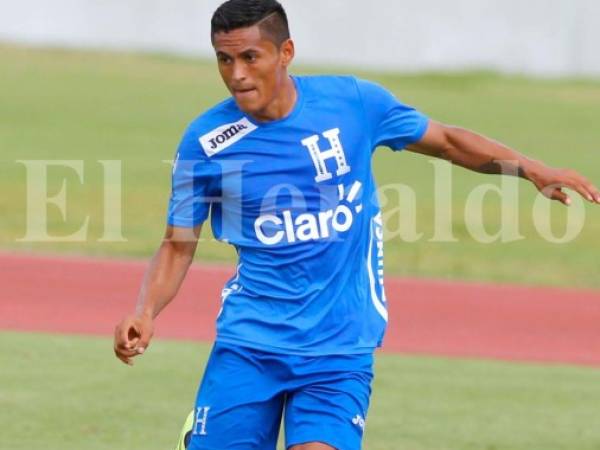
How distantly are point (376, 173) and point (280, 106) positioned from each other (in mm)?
14711

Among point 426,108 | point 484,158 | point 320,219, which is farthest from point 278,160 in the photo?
point 426,108

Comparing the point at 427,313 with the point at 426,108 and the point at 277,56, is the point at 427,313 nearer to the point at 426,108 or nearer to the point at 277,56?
the point at 277,56

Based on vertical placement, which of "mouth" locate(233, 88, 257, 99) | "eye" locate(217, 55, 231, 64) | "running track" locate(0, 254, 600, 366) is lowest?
"running track" locate(0, 254, 600, 366)

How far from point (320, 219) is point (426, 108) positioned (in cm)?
1943

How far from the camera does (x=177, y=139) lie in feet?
75.3

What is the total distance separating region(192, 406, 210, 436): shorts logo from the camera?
608 cm

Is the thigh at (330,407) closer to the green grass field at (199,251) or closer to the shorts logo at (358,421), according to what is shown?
the shorts logo at (358,421)

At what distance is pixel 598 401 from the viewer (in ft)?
33.1

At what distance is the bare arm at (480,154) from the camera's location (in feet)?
20.5

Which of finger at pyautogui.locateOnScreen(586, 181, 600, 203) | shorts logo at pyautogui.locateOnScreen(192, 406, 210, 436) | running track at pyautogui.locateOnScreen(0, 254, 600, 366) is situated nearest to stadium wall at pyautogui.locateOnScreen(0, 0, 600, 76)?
running track at pyautogui.locateOnScreen(0, 254, 600, 366)

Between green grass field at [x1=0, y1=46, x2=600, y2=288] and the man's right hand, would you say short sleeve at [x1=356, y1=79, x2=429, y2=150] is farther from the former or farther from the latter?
green grass field at [x1=0, y1=46, x2=600, y2=288]

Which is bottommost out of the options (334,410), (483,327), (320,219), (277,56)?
(483,327)

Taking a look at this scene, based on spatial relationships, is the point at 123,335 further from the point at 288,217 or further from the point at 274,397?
the point at 288,217

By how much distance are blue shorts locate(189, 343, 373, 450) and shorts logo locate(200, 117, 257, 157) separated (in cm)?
78
